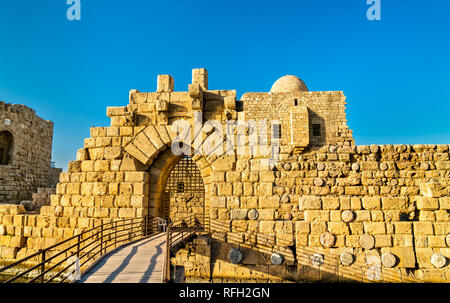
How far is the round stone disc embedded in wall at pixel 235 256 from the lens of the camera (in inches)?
230

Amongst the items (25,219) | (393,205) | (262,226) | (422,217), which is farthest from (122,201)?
(422,217)

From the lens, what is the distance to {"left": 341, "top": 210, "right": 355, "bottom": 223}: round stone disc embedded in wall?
18.0ft

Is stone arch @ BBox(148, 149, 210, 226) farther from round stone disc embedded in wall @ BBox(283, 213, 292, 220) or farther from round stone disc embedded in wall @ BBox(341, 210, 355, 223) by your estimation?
round stone disc embedded in wall @ BBox(341, 210, 355, 223)

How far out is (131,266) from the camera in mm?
4137

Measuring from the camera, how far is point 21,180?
456 inches

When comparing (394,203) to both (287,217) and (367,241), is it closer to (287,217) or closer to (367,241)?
(367,241)

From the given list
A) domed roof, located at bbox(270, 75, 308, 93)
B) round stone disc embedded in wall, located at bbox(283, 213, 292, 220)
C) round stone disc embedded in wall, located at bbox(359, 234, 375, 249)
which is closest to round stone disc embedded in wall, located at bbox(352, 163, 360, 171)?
round stone disc embedded in wall, located at bbox(359, 234, 375, 249)

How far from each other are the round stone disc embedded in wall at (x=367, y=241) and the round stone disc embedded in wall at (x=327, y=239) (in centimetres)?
52

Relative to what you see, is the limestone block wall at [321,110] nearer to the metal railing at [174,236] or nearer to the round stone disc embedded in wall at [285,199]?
the round stone disc embedded in wall at [285,199]

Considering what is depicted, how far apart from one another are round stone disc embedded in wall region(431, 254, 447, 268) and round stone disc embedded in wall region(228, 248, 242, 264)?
143 inches

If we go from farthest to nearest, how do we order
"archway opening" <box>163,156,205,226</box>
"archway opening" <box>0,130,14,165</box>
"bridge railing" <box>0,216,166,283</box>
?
1. "archway opening" <box>163,156,205,226</box>
2. "archway opening" <box>0,130,14,165</box>
3. "bridge railing" <box>0,216,166,283</box>

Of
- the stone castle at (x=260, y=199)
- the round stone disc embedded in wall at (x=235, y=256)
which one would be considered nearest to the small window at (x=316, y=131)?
the stone castle at (x=260, y=199)
